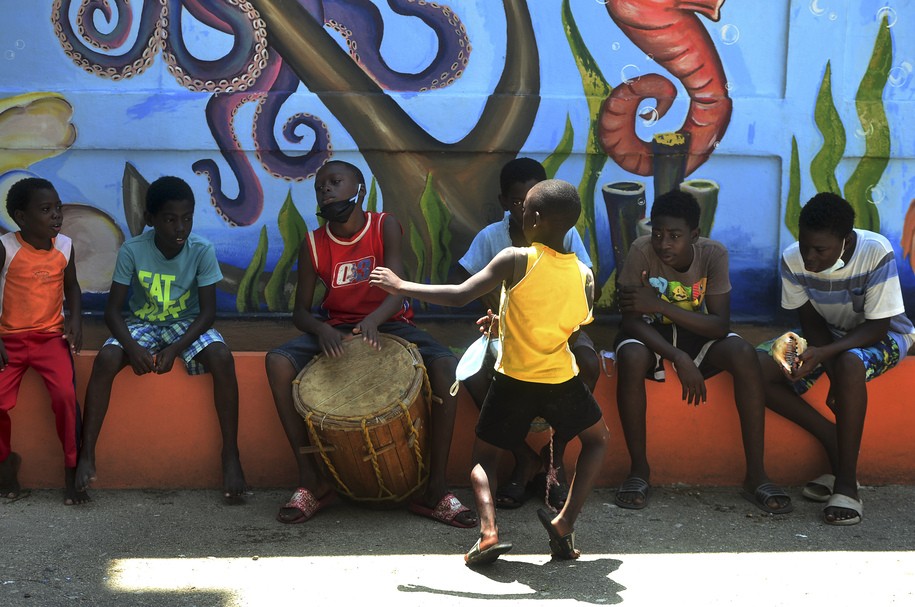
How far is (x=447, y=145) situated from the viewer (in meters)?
5.80

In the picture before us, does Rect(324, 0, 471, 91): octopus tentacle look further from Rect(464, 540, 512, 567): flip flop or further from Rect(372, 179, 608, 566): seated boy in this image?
Rect(464, 540, 512, 567): flip flop

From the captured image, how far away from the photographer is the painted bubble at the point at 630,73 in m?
5.84

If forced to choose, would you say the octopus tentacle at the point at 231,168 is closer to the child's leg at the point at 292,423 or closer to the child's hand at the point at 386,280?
the child's leg at the point at 292,423

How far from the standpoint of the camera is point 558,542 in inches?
161

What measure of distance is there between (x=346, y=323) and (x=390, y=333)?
21 centimetres

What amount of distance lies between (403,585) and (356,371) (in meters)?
1.04

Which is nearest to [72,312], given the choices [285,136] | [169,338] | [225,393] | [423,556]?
[169,338]

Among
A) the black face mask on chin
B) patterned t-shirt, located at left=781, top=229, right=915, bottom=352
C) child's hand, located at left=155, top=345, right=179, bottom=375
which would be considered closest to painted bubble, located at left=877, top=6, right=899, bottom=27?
patterned t-shirt, located at left=781, top=229, right=915, bottom=352

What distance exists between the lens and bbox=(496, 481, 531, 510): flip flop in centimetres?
479

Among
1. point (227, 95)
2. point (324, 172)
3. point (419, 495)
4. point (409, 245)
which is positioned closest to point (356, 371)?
point (419, 495)

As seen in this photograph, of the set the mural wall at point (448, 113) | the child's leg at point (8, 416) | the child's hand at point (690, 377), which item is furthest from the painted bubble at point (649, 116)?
the child's leg at point (8, 416)

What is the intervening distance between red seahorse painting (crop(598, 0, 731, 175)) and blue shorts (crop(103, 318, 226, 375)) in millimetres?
2327

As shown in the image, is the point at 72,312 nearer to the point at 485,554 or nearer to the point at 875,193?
the point at 485,554

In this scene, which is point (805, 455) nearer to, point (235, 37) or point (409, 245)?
point (409, 245)
